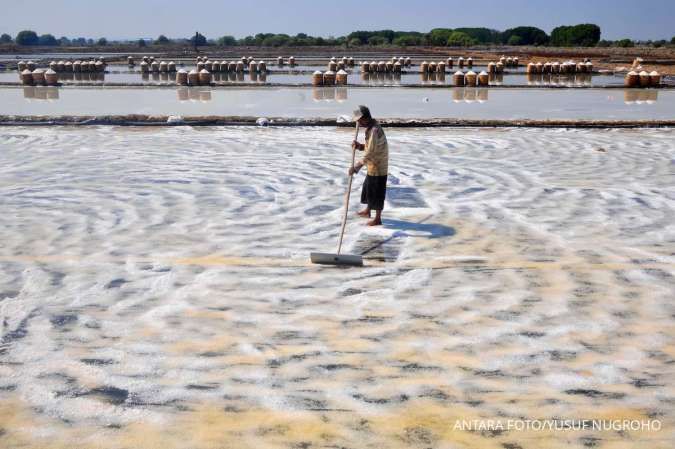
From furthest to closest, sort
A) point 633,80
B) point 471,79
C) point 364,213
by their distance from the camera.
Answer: point 471,79 < point 633,80 < point 364,213

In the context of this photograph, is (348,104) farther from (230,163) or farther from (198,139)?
(230,163)

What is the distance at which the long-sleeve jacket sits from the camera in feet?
19.5

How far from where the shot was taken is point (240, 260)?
208 inches

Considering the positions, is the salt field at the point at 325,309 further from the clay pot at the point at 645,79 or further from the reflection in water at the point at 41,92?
the clay pot at the point at 645,79

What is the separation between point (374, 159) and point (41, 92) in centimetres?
1794

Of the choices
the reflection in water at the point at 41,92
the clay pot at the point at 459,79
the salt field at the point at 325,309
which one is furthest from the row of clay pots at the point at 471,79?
the salt field at the point at 325,309

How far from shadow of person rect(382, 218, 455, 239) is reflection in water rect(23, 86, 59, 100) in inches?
614

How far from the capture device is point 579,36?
88.1m

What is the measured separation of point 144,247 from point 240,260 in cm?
97

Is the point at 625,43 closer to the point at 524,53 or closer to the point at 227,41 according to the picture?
the point at 524,53

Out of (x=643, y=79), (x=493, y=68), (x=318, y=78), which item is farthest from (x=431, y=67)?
(x=643, y=79)

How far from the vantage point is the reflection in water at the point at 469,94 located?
59.9 ft

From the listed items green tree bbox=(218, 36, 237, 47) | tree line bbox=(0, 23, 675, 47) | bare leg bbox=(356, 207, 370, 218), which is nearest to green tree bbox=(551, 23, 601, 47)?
tree line bbox=(0, 23, 675, 47)

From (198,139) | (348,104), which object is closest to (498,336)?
(198,139)
